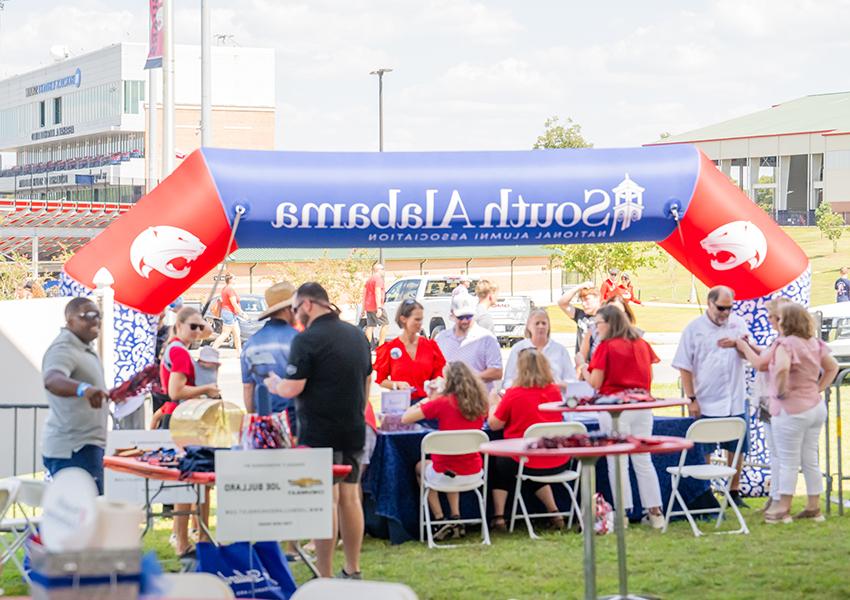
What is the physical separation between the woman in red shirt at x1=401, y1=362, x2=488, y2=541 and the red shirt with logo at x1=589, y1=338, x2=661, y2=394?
0.82m

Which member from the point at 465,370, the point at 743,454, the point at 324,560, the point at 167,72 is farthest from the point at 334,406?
the point at 167,72

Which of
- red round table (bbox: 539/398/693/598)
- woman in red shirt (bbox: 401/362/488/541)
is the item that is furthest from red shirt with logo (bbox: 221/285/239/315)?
red round table (bbox: 539/398/693/598)

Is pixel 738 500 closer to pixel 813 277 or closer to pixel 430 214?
pixel 430 214

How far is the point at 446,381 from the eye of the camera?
9.05 meters

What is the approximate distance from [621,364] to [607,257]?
26821 mm

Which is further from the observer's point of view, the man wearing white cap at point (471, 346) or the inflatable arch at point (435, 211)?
the man wearing white cap at point (471, 346)

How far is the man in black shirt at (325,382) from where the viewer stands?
7.06m

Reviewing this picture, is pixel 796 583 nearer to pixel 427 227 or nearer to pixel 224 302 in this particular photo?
pixel 427 227

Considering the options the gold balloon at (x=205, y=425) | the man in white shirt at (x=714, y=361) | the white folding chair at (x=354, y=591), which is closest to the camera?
the white folding chair at (x=354, y=591)

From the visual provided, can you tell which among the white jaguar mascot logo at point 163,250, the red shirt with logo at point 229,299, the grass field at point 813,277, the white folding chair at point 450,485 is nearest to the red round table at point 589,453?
the white folding chair at point 450,485

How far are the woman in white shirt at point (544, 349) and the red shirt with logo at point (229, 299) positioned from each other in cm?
1538

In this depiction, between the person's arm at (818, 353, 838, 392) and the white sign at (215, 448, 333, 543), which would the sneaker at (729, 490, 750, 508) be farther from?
the white sign at (215, 448, 333, 543)

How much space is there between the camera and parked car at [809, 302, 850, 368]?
19.3 meters

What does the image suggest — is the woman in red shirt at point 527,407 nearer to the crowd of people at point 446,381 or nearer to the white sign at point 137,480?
the crowd of people at point 446,381
